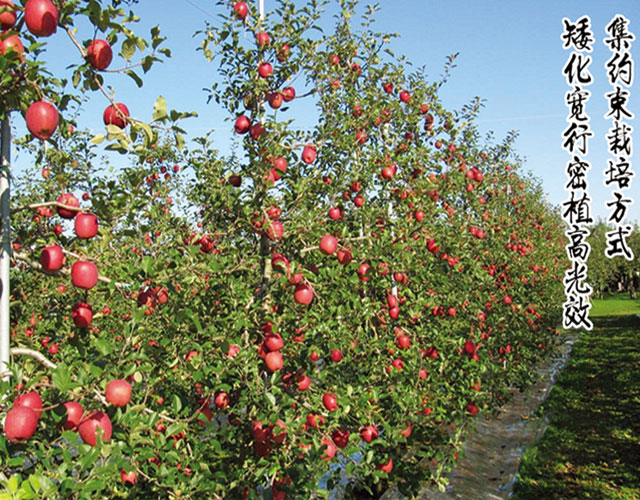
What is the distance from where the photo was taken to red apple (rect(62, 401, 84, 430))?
1.90 meters

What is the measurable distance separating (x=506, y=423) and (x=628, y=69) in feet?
21.6

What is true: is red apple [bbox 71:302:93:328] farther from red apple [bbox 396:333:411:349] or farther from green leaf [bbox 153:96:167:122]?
red apple [bbox 396:333:411:349]

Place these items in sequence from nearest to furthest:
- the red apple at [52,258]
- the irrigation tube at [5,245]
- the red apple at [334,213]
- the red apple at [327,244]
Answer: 1. the irrigation tube at [5,245]
2. the red apple at [52,258]
3. the red apple at [327,244]
4. the red apple at [334,213]

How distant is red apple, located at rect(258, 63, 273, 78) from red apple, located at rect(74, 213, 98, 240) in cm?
192

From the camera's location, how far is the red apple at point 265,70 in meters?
3.58

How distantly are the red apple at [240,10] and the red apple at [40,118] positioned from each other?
2126 millimetres

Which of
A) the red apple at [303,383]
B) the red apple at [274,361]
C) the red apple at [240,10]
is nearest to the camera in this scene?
the red apple at [274,361]

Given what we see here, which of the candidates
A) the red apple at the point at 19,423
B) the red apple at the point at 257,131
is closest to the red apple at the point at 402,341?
the red apple at the point at 257,131

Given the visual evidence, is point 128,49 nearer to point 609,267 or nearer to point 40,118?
point 40,118

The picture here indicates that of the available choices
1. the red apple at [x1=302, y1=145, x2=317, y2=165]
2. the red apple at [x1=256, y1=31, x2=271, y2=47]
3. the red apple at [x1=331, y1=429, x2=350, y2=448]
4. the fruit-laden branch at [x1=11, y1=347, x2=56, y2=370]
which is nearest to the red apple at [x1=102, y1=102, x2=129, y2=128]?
the fruit-laden branch at [x1=11, y1=347, x2=56, y2=370]

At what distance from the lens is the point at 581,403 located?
9.59 m

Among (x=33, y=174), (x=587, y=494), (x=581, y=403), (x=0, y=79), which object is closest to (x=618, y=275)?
(x=581, y=403)

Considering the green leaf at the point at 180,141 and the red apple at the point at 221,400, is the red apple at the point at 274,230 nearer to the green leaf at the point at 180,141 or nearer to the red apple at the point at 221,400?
the red apple at the point at 221,400

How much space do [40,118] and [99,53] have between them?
0.32 m
